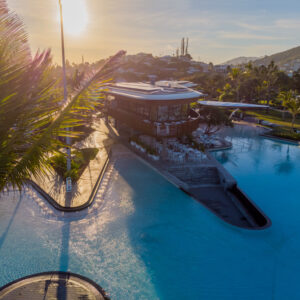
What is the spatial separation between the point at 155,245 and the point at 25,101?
Answer: 8.48 m

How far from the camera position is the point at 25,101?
4.72 metres

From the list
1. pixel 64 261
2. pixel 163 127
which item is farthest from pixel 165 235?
pixel 163 127

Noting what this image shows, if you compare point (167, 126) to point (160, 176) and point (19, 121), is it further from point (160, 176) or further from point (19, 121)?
point (19, 121)

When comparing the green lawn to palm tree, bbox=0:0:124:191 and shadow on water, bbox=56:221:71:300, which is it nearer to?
shadow on water, bbox=56:221:71:300

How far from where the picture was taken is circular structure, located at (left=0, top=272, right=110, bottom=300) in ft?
26.8

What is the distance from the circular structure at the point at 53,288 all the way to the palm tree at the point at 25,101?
5.16 m

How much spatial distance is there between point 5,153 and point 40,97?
1225 mm

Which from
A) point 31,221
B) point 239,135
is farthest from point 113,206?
point 239,135

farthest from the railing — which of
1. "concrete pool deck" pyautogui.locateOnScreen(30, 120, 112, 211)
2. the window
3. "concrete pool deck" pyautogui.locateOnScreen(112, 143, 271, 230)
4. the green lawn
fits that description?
the green lawn

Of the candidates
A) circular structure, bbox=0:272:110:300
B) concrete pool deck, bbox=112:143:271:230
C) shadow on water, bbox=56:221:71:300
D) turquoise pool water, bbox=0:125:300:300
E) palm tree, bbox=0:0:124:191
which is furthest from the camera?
concrete pool deck, bbox=112:143:271:230

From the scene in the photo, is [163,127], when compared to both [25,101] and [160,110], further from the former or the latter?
[25,101]

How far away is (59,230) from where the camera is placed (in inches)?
460

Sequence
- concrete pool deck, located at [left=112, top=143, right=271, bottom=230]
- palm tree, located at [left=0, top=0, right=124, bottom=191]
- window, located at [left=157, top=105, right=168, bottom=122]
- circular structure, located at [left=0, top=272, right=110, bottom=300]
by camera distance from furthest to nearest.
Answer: window, located at [left=157, top=105, right=168, bottom=122] < concrete pool deck, located at [left=112, top=143, right=271, bottom=230] < circular structure, located at [left=0, top=272, right=110, bottom=300] < palm tree, located at [left=0, top=0, right=124, bottom=191]

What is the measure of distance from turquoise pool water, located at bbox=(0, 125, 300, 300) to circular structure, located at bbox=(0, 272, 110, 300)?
0.37m
